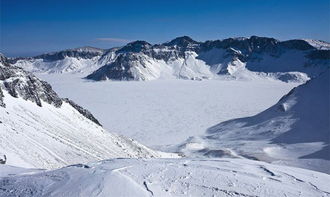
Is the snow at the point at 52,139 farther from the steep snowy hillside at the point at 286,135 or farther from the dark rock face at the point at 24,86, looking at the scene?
the steep snowy hillside at the point at 286,135

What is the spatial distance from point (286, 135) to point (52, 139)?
2076 inches

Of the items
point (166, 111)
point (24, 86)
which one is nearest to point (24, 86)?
point (24, 86)

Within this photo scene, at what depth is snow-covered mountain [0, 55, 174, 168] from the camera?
4717 cm

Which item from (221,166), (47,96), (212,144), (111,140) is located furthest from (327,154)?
(47,96)

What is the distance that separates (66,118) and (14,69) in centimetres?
1424

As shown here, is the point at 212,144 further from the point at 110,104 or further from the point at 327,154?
the point at 110,104

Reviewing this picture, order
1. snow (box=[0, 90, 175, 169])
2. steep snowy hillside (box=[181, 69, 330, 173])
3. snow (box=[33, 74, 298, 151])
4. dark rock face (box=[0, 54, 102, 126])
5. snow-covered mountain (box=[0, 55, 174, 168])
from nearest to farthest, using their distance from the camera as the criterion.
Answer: snow (box=[0, 90, 175, 169])
snow-covered mountain (box=[0, 55, 174, 168])
dark rock face (box=[0, 54, 102, 126])
steep snowy hillside (box=[181, 69, 330, 173])
snow (box=[33, 74, 298, 151])

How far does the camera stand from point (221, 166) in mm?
25891

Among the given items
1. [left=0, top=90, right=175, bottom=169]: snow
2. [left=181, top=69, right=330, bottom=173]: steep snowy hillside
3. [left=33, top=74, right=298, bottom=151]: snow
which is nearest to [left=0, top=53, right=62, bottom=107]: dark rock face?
[left=0, top=90, right=175, bottom=169]: snow

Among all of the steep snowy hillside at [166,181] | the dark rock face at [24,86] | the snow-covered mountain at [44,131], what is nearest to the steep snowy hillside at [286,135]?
the snow-covered mountain at [44,131]

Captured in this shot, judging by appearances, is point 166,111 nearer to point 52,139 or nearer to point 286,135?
point 286,135

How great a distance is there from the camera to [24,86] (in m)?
64.9

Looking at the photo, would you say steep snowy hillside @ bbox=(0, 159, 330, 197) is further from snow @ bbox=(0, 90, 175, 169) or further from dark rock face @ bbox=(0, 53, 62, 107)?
dark rock face @ bbox=(0, 53, 62, 107)

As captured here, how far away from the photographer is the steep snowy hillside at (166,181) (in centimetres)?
2122
